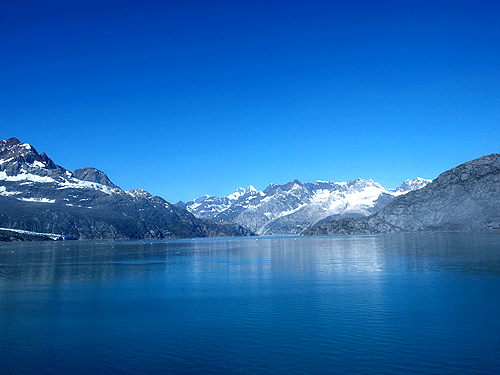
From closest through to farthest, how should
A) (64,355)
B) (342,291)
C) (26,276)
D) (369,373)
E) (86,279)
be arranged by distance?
(369,373)
(64,355)
(342,291)
(86,279)
(26,276)

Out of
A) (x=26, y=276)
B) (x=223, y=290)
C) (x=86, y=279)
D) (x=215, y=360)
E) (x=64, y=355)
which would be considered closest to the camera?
(x=215, y=360)

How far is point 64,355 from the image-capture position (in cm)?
3888

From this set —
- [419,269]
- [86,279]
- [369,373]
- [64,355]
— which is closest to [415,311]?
[369,373]

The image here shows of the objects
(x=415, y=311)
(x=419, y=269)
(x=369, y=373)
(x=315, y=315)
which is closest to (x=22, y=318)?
(x=315, y=315)

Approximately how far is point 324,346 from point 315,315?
1253cm

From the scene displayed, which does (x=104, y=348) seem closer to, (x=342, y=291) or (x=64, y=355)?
(x=64, y=355)

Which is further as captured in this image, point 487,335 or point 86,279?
point 86,279

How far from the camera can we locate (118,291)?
76.0 m

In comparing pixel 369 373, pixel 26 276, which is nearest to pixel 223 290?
pixel 369 373

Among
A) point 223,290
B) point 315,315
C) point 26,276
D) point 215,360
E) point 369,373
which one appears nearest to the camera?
point 369,373

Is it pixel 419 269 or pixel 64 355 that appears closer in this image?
pixel 64 355

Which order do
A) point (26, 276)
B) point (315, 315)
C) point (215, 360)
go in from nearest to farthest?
1. point (215, 360)
2. point (315, 315)
3. point (26, 276)

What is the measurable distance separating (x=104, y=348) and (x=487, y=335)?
132 ft

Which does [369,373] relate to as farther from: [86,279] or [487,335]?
[86,279]
